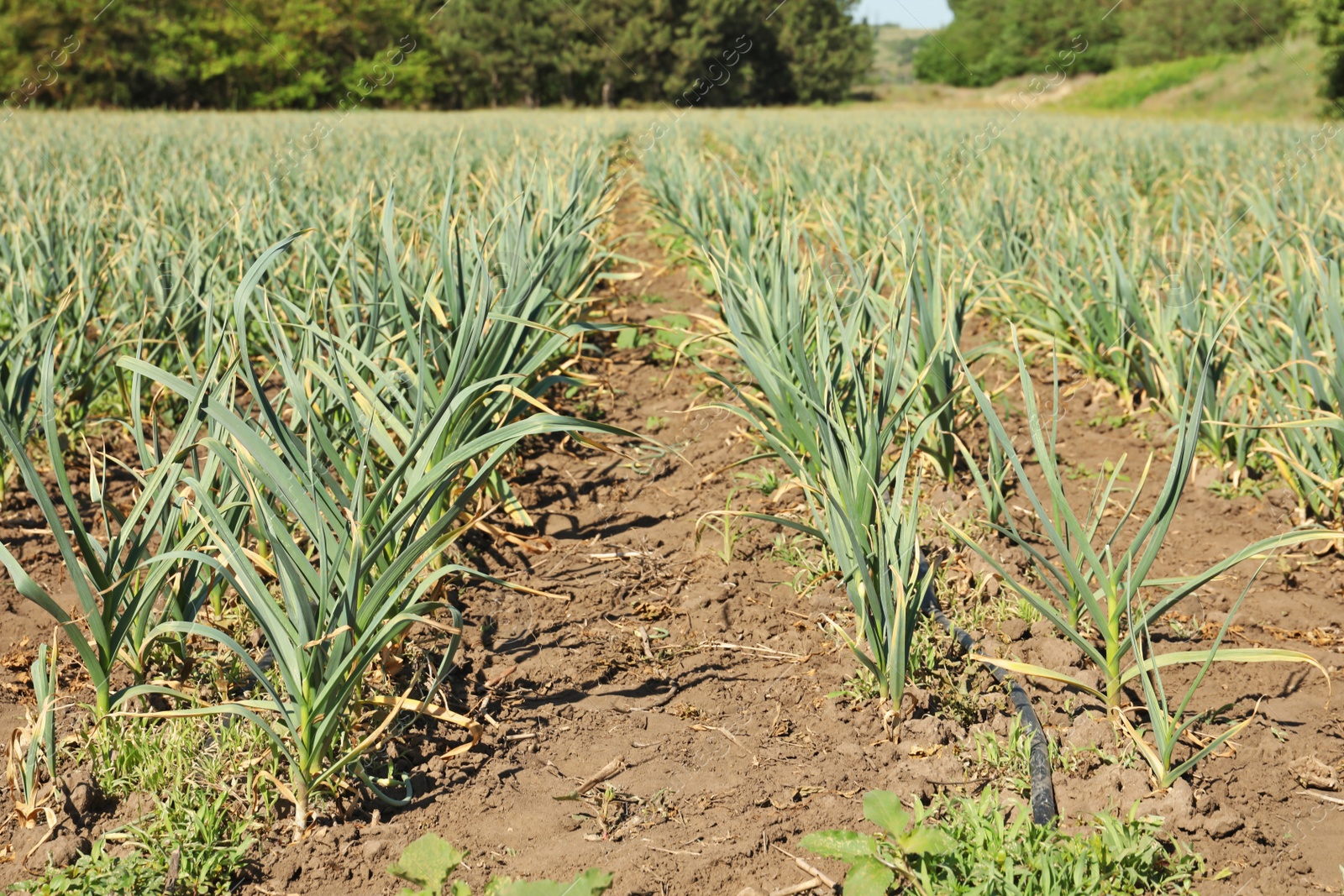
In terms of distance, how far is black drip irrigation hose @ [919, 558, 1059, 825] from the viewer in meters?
1.54

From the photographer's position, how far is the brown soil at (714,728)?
1498 millimetres

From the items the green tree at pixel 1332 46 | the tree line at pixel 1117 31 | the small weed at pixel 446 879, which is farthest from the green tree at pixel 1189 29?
the small weed at pixel 446 879

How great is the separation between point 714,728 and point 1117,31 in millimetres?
58222

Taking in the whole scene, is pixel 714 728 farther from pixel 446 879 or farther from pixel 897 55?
pixel 897 55

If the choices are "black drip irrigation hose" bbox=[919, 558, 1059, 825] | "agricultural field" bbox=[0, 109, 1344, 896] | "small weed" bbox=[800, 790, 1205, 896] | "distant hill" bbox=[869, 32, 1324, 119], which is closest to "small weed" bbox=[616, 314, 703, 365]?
"agricultural field" bbox=[0, 109, 1344, 896]

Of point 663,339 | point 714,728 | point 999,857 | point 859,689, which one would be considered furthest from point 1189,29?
point 999,857

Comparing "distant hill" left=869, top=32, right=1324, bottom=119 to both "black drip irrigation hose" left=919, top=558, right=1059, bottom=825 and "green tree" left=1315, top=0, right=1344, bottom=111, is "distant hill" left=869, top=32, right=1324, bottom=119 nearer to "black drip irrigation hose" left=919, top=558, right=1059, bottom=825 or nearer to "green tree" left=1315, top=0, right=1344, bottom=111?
"green tree" left=1315, top=0, right=1344, bottom=111

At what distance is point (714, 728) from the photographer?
1822 millimetres

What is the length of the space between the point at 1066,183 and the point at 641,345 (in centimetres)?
352

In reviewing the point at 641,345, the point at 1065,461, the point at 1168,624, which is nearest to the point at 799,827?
the point at 1168,624

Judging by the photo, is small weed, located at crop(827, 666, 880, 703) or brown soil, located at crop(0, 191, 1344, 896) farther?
small weed, located at crop(827, 666, 880, 703)

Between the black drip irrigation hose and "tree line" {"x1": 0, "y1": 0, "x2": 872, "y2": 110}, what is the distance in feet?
71.1

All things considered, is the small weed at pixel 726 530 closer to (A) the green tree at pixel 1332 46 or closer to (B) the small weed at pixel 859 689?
(B) the small weed at pixel 859 689

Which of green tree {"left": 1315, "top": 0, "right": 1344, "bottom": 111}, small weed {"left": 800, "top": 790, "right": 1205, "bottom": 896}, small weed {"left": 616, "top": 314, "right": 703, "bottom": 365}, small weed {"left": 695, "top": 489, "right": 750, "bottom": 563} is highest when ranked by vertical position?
green tree {"left": 1315, "top": 0, "right": 1344, "bottom": 111}
